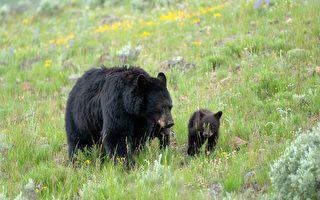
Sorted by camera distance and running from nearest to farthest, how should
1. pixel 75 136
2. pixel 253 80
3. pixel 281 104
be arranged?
pixel 75 136
pixel 281 104
pixel 253 80

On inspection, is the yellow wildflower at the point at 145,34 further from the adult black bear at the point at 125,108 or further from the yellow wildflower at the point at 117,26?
the adult black bear at the point at 125,108

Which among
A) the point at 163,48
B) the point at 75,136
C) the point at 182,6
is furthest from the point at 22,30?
the point at 75,136

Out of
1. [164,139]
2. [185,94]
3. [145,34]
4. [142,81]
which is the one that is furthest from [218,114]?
[145,34]

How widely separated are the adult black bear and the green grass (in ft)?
1.07

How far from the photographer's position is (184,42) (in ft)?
40.9

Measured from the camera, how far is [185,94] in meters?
9.84

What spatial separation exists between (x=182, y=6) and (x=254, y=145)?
929 centimetres

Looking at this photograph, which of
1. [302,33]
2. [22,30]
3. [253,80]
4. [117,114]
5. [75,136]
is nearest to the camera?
[117,114]

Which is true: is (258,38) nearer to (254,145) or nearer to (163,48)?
(163,48)

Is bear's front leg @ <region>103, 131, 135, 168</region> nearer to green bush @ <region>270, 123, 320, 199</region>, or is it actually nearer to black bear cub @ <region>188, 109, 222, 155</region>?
black bear cub @ <region>188, 109, 222, 155</region>

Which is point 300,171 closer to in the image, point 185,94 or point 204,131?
point 204,131

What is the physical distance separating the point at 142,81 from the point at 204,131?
1.29 m

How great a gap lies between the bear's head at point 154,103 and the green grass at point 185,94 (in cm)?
52

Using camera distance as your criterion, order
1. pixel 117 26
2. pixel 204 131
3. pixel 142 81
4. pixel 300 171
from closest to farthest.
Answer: pixel 300 171
pixel 142 81
pixel 204 131
pixel 117 26
